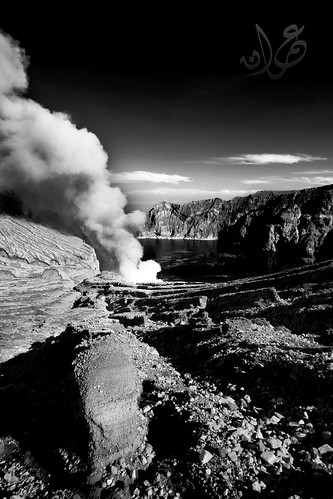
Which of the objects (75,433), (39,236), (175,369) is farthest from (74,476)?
(39,236)

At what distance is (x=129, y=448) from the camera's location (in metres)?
6.99

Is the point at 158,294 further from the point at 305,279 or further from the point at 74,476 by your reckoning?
the point at 74,476

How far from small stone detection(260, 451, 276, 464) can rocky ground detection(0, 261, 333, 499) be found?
0.07ft

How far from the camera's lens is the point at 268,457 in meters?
6.05

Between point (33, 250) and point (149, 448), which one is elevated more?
point (33, 250)

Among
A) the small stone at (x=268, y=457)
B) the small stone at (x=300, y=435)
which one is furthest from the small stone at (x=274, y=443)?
the small stone at (x=300, y=435)

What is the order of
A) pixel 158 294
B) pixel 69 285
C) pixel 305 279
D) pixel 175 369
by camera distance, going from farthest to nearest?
pixel 69 285, pixel 158 294, pixel 305 279, pixel 175 369

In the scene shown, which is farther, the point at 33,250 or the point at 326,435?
the point at 33,250

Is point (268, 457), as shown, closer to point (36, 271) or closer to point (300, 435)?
point (300, 435)

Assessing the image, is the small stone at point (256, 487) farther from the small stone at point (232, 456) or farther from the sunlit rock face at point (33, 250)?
the sunlit rock face at point (33, 250)

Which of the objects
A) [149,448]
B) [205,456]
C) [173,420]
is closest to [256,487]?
[205,456]

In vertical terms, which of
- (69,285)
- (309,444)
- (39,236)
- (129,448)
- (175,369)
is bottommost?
(69,285)

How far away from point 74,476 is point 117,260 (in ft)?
182

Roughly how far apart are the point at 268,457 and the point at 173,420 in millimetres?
2644
